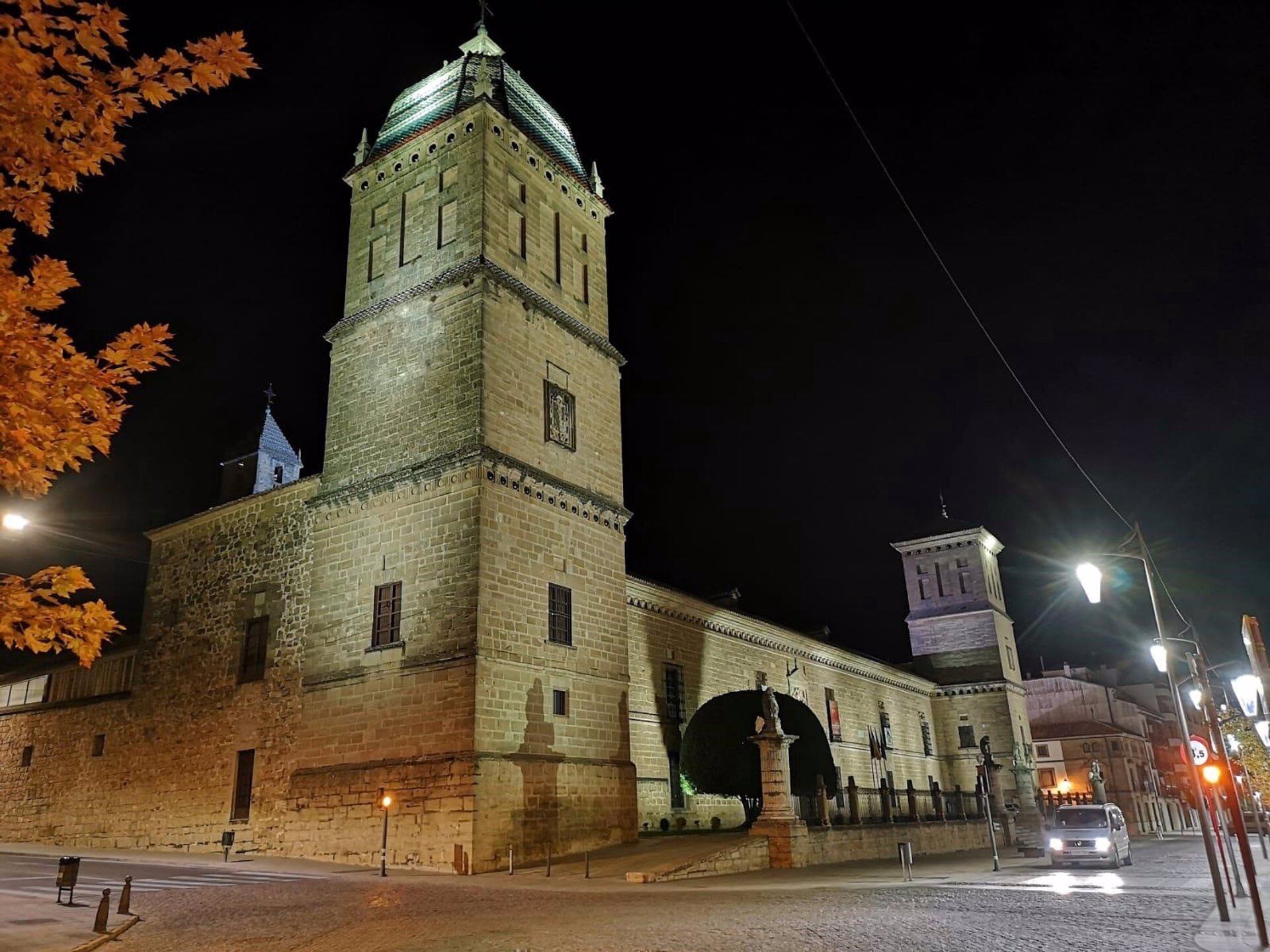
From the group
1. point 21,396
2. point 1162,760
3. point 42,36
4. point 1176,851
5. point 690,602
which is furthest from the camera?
point 1162,760

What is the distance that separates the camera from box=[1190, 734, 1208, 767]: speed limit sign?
1170 cm

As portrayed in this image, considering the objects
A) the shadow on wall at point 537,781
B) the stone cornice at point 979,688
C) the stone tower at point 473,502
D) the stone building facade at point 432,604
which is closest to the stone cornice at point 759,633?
the stone building facade at point 432,604

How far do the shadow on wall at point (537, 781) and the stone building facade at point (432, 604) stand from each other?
6 centimetres

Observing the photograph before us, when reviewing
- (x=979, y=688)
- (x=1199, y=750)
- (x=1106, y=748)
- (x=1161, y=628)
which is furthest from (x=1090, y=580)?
(x=1106, y=748)

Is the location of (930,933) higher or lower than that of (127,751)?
lower

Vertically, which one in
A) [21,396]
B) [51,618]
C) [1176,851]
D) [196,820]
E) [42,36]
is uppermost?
[42,36]

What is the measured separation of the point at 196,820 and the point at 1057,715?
6748 cm

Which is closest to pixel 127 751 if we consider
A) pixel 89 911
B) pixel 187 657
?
pixel 187 657

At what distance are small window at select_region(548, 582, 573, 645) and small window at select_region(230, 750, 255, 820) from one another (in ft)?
28.9

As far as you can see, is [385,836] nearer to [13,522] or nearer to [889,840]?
[13,522]

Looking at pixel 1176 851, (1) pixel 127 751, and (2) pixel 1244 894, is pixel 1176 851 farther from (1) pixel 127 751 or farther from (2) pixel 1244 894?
(1) pixel 127 751

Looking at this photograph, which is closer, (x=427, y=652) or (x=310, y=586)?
(x=427, y=652)

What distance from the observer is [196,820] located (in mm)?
23750

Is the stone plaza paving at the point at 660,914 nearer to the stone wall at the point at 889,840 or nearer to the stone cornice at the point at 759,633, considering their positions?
the stone wall at the point at 889,840
